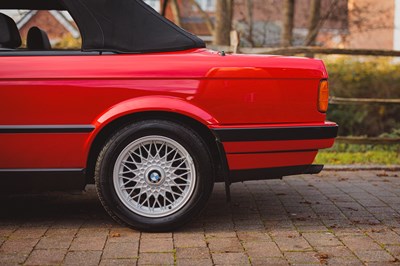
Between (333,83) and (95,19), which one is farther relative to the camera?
(333,83)

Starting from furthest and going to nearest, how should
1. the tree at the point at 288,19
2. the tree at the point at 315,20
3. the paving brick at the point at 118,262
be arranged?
the tree at the point at 288,19 < the tree at the point at 315,20 < the paving brick at the point at 118,262

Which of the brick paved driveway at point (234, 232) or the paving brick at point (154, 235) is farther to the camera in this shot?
the paving brick at point (154, 235)

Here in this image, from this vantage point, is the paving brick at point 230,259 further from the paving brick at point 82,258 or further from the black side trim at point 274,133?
the black side trim at point 274,133

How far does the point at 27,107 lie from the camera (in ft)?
14.5

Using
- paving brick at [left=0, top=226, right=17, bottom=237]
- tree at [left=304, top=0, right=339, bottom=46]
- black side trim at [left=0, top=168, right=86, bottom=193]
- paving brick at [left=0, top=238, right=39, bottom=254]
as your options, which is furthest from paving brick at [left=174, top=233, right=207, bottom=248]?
tree at [left=304, top=0, right=339, bottom=46]

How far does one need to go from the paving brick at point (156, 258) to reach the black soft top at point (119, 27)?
4.96ft

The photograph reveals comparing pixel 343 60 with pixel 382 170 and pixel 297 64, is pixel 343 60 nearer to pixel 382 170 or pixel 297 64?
pixel 382 170

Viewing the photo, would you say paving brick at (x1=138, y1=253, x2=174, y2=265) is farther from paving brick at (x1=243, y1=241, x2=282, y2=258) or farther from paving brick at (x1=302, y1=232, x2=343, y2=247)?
paving brick at (x1=302, y1=232, x2=343, y2=247)

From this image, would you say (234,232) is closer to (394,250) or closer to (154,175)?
(154,175)

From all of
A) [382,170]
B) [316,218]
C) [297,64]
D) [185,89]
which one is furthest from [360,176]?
[185,89]

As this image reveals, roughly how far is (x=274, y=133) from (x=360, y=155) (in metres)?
4.64

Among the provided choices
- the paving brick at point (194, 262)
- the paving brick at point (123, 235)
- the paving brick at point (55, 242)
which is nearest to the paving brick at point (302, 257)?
the paving brick at point (194, 262)

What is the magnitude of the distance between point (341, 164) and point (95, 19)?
420 cm

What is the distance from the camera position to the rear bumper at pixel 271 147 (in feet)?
14.8
